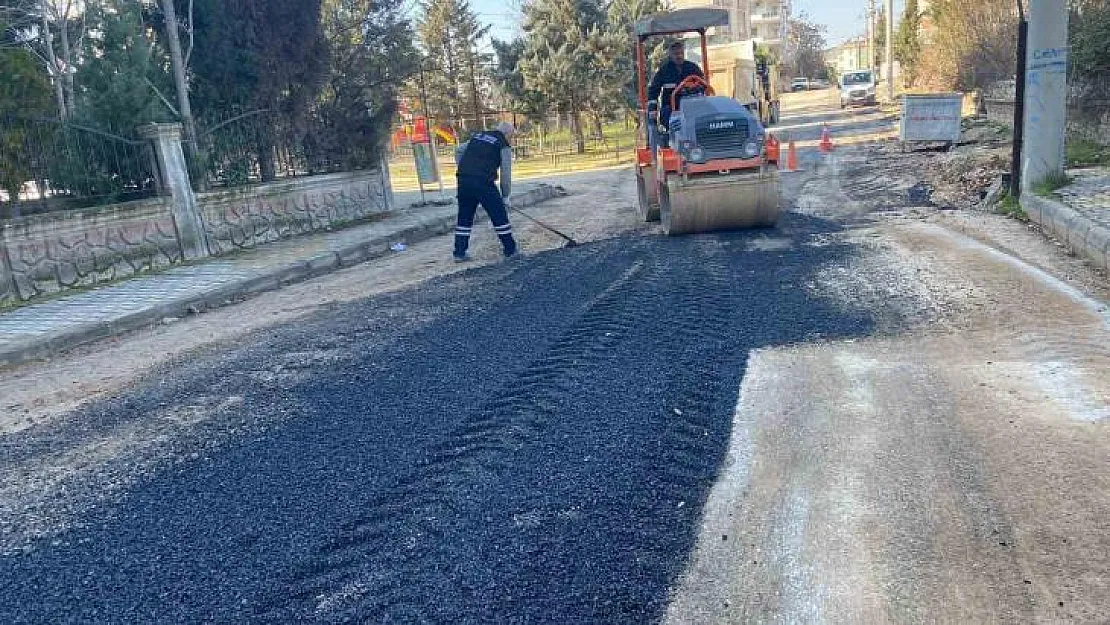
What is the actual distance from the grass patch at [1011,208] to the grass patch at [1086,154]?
→ 222 centimetres

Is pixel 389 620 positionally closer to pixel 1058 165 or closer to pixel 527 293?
pixel 527 293

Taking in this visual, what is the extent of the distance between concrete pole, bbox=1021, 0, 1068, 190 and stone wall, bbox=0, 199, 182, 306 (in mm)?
10870

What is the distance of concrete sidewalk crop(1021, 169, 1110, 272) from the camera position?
271 inches

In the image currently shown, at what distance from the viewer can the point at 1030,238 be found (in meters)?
8.09

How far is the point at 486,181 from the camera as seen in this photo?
32.5ft

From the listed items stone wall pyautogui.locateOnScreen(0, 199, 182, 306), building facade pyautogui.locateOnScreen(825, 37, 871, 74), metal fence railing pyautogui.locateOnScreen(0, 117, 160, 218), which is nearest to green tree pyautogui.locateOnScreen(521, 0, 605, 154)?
metal fence railing pyautogui.locateOnScreen(0, 117, 160, 218)

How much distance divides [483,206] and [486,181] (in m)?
0.31

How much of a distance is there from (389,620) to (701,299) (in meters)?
4.37

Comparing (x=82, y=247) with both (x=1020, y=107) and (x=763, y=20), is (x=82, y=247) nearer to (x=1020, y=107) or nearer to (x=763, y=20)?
(x=1020, y=107)

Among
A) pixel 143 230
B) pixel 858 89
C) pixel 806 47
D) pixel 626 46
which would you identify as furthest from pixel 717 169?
pixel 806 47

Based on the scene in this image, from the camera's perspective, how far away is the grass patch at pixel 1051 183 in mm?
9289

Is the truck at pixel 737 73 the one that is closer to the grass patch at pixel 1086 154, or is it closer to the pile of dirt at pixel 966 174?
the pile of dirt at pixel 966 174

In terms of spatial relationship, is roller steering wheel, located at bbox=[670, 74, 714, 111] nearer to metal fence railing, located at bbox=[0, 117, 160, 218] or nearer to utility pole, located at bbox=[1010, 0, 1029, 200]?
utility pole, located at bbox=[1010, 0, 1029, 200]

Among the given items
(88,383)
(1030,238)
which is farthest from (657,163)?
(88,383)
